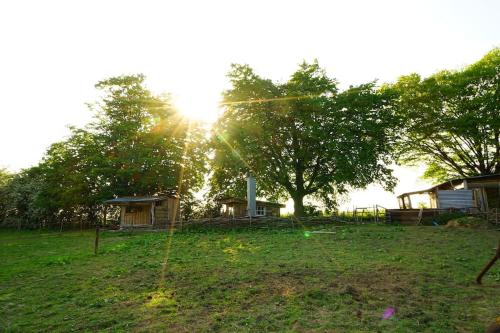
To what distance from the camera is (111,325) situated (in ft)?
23.2

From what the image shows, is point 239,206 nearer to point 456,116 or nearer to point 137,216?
point 137,216

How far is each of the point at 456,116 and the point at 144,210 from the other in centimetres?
3506

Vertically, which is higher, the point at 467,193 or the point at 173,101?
the point at 173,101

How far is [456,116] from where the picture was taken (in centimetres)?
3428

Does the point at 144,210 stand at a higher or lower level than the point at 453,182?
lower

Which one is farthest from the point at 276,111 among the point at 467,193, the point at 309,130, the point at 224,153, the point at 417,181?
the point at 417,181

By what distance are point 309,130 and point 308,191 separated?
734 centimetres

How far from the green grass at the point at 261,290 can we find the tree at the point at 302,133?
17.6m

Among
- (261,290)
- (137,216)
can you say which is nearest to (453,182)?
(261,290)

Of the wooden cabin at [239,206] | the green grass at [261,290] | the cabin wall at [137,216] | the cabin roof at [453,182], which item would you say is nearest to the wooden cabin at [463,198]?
the cabin roof at [453,182]

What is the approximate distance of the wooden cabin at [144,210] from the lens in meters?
34.8

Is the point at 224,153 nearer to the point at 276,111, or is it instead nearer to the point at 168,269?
the point at 276,111

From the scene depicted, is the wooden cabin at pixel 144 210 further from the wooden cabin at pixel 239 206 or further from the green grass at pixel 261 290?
the green grass at pixel 261 290

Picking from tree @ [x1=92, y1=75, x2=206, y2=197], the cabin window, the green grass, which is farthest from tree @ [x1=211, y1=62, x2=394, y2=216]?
the green grass
